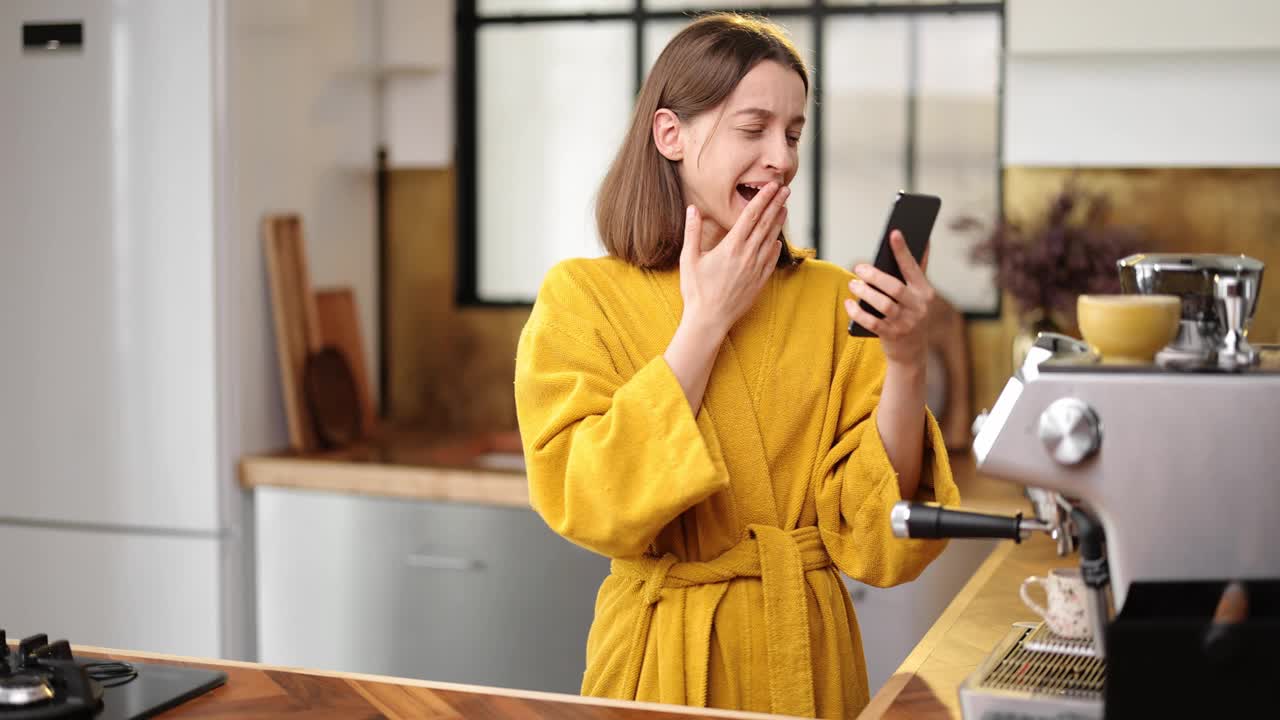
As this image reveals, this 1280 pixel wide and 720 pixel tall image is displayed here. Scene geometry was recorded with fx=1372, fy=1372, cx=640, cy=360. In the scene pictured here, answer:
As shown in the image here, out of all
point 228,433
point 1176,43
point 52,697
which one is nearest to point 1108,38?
point 1176,43

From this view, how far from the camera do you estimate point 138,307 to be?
9.22ft

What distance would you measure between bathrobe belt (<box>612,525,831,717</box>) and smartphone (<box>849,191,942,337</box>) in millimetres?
304

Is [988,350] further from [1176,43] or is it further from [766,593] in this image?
[766,593]

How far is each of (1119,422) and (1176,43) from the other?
5.51 feet

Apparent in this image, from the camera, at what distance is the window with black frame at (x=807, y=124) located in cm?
303

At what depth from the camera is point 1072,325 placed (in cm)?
285

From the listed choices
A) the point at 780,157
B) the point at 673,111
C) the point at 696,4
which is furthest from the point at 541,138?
the point at 780,157

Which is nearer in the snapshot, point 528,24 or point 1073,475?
point 1073,475

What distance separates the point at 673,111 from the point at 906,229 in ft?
1.26

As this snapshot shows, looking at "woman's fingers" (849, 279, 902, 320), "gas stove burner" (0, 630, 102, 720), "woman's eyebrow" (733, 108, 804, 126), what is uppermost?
"woman's eyebrow" (733, 108, 804, 126)

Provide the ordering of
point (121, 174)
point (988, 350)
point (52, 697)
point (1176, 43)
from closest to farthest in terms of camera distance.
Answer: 1. point (52, 697)
2. point (1176, 43)
3. point (121, 174)
4. point (988, 350)

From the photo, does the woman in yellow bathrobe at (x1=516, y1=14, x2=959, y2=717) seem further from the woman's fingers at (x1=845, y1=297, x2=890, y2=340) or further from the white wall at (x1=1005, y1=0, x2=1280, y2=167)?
the white wall at (x1=1005, y1=0, x2=1280, y2=167)

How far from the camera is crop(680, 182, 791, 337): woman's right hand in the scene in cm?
150

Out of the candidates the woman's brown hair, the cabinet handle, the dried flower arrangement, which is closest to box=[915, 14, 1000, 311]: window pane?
the dried flower arrangement
